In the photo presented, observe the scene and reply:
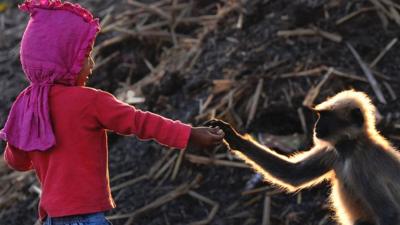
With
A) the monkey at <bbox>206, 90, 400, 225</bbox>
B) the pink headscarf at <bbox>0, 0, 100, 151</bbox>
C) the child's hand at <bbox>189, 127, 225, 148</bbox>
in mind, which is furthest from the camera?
the monkey at <bbox>206, 90, 400, 225</bbox>

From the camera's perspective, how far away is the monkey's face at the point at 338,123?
515 cm

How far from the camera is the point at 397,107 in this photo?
673 cm

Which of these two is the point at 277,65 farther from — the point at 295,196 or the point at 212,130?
the point at 212,130

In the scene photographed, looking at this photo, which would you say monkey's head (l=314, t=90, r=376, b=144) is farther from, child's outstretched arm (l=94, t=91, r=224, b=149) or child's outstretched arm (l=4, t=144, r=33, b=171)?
child's outstretched arm (l=4, t=144, r=33, b=171)

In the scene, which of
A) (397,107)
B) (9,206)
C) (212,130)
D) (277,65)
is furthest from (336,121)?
(9,206)

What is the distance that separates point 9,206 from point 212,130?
146 inches

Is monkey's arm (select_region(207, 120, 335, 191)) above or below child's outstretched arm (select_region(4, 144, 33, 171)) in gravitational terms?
above

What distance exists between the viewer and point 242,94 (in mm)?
7156

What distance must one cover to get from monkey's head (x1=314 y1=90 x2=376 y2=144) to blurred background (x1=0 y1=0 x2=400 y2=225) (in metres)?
1.19

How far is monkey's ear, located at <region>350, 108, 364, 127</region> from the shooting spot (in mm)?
5152

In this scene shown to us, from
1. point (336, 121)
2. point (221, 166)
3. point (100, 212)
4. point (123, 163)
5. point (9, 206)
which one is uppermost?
point (336, 121)

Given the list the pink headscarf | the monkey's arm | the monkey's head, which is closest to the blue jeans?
the pink headscarf

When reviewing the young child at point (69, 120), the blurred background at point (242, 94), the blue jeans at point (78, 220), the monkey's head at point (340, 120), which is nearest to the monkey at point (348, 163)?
the monkey's head at point (340, 120)

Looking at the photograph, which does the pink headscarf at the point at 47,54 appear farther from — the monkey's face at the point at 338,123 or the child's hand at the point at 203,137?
the monkey's face at the point at 338,123
